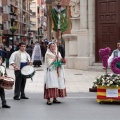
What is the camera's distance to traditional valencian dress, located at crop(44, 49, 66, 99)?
1048 cm

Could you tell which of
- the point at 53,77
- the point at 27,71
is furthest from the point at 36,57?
the point at 53,77

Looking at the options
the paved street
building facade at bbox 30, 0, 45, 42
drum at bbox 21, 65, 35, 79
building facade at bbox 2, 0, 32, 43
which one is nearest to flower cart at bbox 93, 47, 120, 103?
the paved street

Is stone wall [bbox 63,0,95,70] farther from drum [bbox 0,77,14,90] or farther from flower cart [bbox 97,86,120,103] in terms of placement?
drum [bbox 0,77,14,90]

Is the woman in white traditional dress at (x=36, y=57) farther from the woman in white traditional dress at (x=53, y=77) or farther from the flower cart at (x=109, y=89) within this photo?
the flower cart at (x=109, y=89)

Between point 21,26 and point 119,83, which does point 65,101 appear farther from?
point 21,26

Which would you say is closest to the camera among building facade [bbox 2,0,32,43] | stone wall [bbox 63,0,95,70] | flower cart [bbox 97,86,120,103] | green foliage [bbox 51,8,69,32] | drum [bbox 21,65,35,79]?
flower cart [bbox 97,86,120,103]

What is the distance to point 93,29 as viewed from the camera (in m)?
21.2

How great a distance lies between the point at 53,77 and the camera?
34.5 feet

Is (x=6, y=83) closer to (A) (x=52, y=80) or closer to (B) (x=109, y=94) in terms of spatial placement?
(A) (x=52, y=80)

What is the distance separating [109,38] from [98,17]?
4.39ft

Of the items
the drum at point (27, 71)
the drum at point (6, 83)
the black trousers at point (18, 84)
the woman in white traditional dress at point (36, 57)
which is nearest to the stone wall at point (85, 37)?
the woman in white traditional dress at point (36, 57)

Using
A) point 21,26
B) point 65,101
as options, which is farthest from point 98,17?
point 21,26

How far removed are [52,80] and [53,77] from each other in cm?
10

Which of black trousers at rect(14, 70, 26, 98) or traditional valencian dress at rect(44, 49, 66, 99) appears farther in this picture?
black trousers at rect(14, 70, 26, 98)
